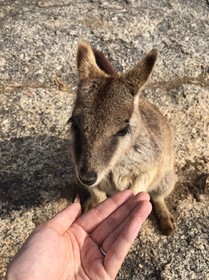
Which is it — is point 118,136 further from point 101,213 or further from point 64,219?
point 64,219

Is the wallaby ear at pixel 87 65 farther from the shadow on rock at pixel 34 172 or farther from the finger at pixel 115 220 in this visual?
the shadow on rock at pixel 34 172

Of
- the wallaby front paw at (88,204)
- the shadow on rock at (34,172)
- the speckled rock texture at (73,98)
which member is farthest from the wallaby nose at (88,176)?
the shadow on rock at (34,172)

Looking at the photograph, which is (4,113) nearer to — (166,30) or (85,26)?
(85,26)

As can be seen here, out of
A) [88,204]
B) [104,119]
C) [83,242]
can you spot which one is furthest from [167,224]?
[104,119]

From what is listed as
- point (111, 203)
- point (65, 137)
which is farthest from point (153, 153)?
point (65, 137)

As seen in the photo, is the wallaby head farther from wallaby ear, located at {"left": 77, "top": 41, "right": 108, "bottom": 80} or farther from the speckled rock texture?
the speckled rock texture

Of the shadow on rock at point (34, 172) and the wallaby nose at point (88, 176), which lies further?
the shadow on rock at point (34, 172)

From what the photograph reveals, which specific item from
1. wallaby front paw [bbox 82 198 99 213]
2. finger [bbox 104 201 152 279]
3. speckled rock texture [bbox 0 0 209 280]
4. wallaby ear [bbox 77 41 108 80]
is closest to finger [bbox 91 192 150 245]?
finger [bbox 104 201 152 279]
